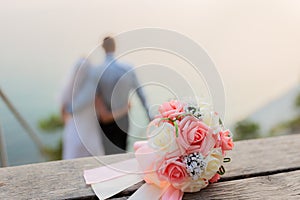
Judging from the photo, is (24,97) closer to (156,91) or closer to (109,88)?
(109,88)

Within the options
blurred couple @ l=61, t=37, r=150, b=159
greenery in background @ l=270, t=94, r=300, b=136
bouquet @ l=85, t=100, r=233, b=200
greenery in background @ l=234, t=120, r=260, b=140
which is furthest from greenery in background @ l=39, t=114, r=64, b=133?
bouquet @ l=85, t=100, r=233, b=200

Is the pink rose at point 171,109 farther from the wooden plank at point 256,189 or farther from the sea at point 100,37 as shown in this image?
the sea at point 100,37

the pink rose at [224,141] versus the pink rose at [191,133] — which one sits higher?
the pink rose at [191,133]

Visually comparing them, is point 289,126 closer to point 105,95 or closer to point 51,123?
point 51,123

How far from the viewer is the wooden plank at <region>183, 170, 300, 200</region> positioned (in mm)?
618

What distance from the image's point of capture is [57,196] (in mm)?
626

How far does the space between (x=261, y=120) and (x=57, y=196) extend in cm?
260

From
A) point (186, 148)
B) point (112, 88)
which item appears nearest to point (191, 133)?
point (186, 148)

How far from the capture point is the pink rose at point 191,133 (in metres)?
0.59

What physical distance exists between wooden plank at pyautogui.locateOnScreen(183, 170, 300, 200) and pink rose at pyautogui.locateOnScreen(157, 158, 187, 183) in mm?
47

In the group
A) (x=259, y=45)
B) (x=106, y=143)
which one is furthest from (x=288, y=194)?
(x=259, y=45)

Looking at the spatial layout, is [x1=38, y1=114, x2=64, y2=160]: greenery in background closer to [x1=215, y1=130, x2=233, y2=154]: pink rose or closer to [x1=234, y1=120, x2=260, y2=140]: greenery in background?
[x1=234, y1=120, x2=260, y2=140]: greenery in background

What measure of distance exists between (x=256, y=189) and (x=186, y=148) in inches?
6.1

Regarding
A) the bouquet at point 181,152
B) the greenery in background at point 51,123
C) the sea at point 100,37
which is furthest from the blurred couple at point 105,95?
the greenery in background at point 51,123
